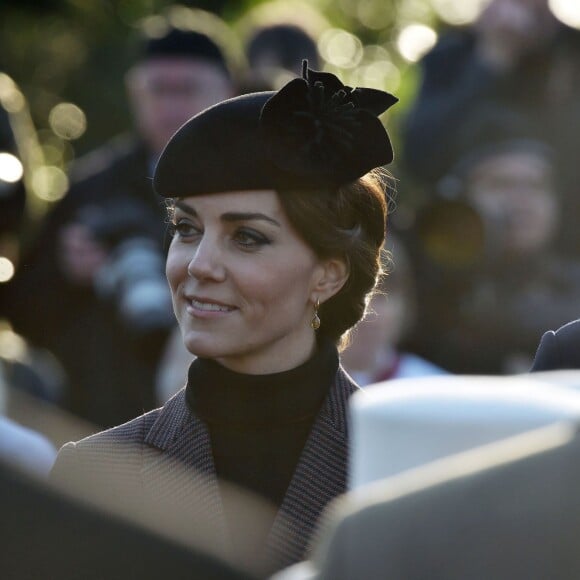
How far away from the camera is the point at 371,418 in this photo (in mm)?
1818

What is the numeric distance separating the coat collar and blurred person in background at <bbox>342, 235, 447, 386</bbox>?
1.97 m

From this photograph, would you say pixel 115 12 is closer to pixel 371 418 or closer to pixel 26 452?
pixel 26 452

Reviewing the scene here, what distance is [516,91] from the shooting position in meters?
5.80

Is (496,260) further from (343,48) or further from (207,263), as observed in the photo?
(343,48)

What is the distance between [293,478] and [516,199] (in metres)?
2.84

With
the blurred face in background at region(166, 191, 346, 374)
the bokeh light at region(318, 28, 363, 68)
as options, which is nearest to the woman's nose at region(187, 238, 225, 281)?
the blurred face in background at region(166, 191, 346, 374)

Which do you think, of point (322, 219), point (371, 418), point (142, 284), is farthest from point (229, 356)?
point (142, 284)

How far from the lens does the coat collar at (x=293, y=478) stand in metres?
2.82

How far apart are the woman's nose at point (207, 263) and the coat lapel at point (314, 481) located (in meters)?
0.33

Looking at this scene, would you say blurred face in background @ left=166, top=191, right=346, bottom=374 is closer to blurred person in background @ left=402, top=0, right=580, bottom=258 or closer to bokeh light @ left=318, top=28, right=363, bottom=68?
blurred person in background @ left=402, top=0, right=580, bottom=258

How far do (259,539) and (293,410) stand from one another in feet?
0.83

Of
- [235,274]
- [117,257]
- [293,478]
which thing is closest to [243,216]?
[235,274]

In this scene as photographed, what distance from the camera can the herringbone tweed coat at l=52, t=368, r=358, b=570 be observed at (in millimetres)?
2836

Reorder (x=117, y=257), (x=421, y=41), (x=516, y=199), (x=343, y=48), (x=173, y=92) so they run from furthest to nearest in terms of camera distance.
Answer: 1. (x=343, y=48)
2. (x=421, y=41)
3. (x=173, y=92)
4. (x=516, y=199)
5. (x=117, y=257)
